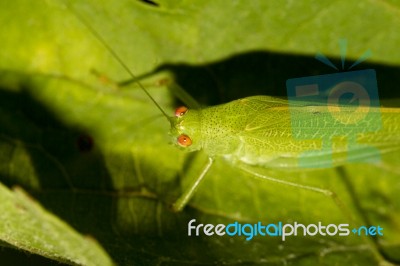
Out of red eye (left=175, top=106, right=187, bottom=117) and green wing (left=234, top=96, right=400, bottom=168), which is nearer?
green wing (left=234, top=96, right=400, bottom=168)

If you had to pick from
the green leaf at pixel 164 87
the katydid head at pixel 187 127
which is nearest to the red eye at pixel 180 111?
the katydid head at pixel 187 127

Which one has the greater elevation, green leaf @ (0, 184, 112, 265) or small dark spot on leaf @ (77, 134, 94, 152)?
small dark spot on leaf @ (77, 134, 94, 152)

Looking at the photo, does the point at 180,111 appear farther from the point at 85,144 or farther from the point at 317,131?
the point at 317,131

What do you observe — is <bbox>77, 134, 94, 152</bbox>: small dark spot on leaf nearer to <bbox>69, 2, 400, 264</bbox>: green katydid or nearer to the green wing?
<bbox>69, 2, 400, 264</bbox>: green katydid

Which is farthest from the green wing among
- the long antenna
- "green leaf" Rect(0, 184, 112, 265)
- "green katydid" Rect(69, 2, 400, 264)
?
"green leaf" Rect(0, 184, 112, 265)

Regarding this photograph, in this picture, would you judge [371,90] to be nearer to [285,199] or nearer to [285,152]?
[285,152]

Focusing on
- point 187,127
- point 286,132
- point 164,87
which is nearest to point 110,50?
point 164,87

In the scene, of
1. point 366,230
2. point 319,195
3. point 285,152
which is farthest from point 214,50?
point 366,230
